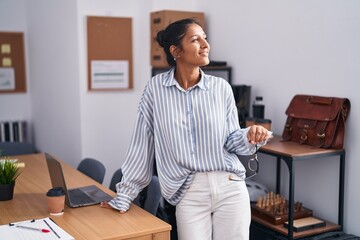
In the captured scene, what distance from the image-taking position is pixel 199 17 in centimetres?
404

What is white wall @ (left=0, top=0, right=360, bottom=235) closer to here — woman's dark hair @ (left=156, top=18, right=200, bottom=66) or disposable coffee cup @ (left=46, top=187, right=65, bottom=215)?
woman's dark hair @ (left=156, top=18, right=200, bottom=66)

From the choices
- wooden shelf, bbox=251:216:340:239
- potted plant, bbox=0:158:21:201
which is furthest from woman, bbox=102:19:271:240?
wooden shelf, bbox=251:216:340:239

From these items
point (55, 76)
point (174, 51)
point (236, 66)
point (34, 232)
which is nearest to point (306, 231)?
point (236, 66)

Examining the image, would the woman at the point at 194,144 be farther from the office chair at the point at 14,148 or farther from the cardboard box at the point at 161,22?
the office chair at the point at 14,148

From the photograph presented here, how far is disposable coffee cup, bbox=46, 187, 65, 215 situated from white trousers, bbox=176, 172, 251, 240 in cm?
56

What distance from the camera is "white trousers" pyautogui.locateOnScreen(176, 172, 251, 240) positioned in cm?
192

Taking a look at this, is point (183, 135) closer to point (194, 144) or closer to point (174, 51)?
point (194, 144)

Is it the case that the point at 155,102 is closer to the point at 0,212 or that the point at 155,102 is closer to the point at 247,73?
the point at 0,212

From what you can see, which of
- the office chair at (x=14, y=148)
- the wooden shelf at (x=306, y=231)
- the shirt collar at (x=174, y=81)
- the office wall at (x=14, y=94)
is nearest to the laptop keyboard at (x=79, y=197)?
the shirt collar at (x=174, y=81)

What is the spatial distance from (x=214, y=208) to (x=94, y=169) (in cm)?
140

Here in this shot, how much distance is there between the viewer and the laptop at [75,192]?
217cm

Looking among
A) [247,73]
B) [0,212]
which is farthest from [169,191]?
[247,73]

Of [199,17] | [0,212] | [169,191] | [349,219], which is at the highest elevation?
[199,17]

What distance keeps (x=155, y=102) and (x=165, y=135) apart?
0.49 feet
